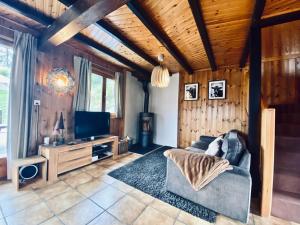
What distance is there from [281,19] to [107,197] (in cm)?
344

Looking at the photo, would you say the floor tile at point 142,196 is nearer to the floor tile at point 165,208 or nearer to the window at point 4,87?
the floor tile at point 165,208

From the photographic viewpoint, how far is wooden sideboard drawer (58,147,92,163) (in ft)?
8.43

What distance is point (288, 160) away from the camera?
198 cm

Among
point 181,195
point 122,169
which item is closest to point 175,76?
point 122,169

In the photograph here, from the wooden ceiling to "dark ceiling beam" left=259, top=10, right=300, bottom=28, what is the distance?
43mm

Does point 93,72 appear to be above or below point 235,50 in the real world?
below

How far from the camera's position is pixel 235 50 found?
3141mm

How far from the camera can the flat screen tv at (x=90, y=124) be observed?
3018mm

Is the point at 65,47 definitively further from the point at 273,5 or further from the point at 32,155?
the point at 273,5

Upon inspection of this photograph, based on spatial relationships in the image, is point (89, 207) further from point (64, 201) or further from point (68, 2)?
point (68, 2)

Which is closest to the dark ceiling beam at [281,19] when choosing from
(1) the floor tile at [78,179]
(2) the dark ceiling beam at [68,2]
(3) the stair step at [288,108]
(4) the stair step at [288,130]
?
(4) the stair step at [288,130]

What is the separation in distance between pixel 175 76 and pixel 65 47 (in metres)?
3.22

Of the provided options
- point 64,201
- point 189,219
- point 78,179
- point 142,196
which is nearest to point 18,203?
point 64,201

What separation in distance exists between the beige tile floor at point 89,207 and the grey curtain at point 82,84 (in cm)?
158
